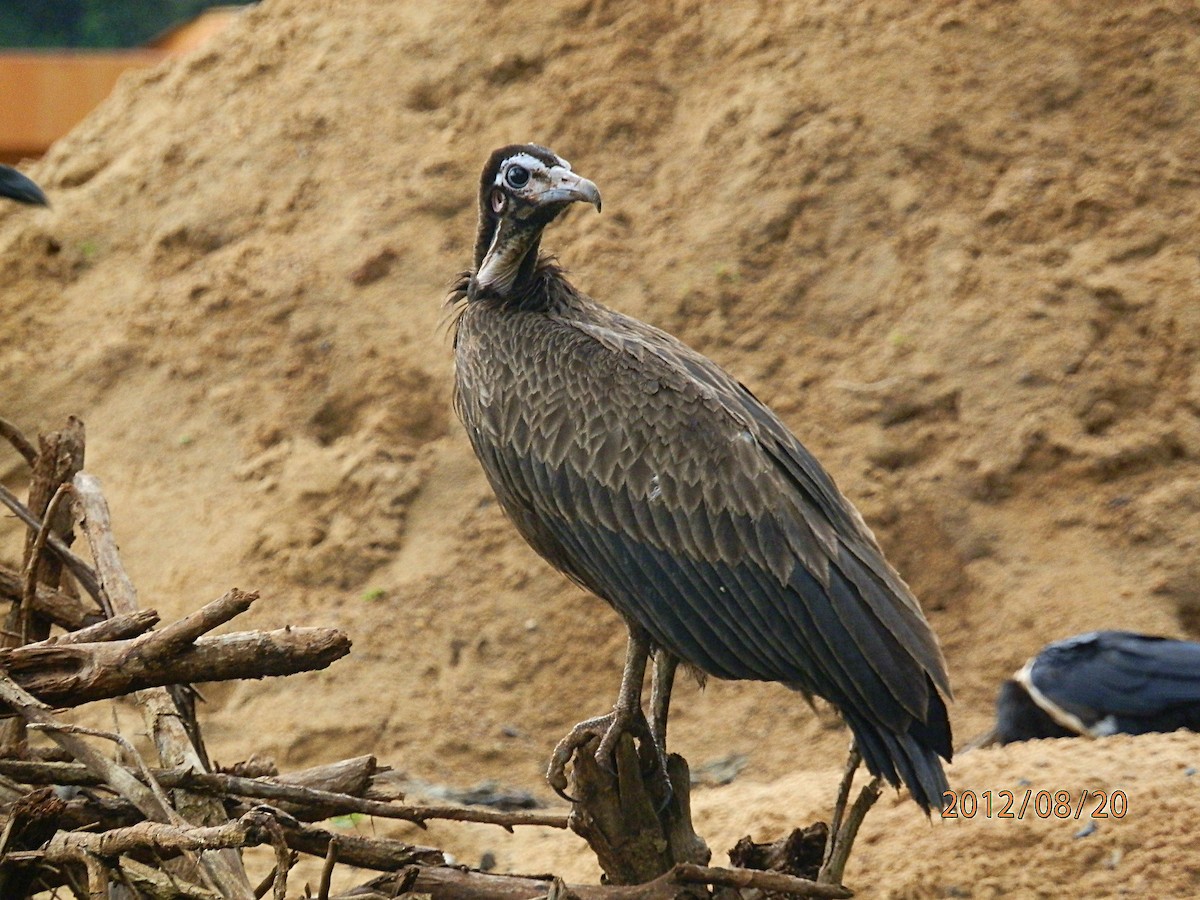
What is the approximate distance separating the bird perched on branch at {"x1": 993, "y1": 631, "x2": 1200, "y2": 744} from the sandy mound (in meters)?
0.71

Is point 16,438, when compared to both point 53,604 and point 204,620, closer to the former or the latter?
point 53,604

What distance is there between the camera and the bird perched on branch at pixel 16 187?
20.1 feet

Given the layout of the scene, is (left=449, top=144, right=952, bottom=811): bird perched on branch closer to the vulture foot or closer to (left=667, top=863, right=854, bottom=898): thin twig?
the vulture foot

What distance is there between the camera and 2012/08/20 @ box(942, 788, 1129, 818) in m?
4.86

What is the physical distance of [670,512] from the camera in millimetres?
4652

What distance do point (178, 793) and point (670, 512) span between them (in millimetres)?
1703

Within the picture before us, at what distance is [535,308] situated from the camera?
510 centimetres

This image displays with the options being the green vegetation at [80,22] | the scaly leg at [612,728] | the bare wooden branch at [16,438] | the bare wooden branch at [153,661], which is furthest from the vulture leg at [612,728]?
the green vegetation at [80,22]

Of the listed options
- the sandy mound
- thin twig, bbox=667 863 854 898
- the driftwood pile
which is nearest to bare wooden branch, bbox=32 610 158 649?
the driftwood pile

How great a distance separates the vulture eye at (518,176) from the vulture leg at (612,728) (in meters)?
1.55

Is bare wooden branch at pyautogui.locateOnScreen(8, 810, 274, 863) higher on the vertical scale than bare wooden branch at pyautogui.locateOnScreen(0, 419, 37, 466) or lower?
lower

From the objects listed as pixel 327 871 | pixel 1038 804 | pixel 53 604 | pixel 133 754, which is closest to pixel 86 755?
pixel 133 754

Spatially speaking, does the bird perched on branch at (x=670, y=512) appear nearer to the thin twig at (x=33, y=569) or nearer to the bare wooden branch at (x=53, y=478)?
the bare wooden branch at (x=53, y=478)

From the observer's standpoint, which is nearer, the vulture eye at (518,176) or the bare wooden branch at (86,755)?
the bare wooden branch at (86,755)
